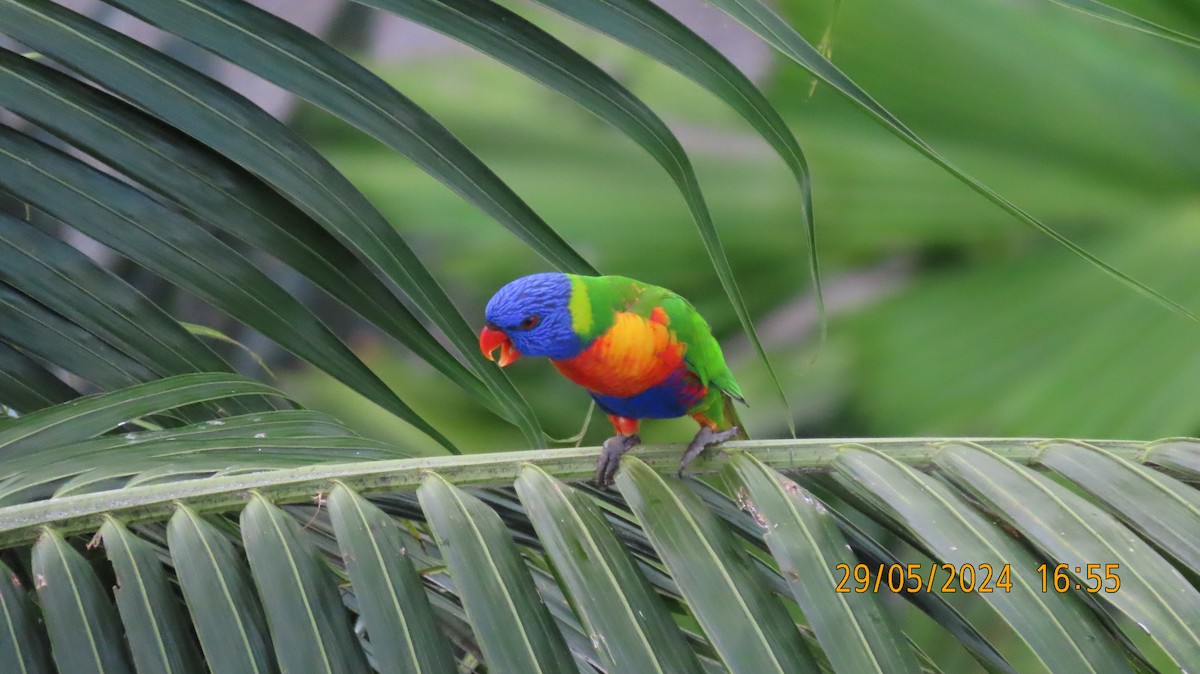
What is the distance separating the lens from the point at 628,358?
99 centimetres

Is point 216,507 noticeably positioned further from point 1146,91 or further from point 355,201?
point 1146,91

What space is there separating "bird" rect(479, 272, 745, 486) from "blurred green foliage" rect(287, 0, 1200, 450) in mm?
885

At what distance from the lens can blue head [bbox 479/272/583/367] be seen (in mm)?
938

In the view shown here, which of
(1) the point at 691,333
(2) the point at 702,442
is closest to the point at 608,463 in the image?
(2) the point at 702,442

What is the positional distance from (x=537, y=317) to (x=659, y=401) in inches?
9.6

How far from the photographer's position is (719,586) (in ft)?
1.83

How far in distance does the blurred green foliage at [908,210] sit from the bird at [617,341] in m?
0.88

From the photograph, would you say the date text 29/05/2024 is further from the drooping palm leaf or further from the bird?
the bird

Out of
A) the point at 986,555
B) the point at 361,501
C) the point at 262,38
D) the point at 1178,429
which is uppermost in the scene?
the point at 262,38

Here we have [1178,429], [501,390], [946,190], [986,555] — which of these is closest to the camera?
[986,555]

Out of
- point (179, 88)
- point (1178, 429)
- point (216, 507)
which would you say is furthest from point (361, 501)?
point (1178, 429)

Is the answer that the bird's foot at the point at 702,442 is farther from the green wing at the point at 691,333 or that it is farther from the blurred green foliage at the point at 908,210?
the blurred green foliage at the point at 908,210

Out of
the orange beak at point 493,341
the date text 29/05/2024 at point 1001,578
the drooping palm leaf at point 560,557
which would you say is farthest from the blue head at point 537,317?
the date text 29/05/2024 at point 1001,578

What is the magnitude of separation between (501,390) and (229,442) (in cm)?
27
